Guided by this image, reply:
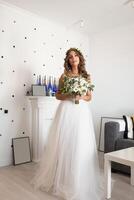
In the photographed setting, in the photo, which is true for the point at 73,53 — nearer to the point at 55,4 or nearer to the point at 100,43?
the point at 55,4

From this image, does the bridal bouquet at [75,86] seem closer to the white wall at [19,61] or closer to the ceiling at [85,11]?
the white wall at [19,61]

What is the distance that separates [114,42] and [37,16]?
167cm

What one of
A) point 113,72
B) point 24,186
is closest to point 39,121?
point 24,186

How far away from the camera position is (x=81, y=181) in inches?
94.3

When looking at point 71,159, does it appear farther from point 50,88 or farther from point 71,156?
point 50,88

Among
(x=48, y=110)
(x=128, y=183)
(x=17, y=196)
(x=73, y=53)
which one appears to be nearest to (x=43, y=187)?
(x=17, y=196)

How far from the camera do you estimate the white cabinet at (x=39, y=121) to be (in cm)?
364

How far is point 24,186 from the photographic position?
8.73ft

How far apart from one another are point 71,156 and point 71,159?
0.03 meters

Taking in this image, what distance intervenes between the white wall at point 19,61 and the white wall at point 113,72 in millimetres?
1118

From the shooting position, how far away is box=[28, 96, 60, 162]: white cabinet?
364 centimetres

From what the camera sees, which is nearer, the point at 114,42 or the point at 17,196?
the point at 17,196

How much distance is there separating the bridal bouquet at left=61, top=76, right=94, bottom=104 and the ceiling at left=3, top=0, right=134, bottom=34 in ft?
4.62

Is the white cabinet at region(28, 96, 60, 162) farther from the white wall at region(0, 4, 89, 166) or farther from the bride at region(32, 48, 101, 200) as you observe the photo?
the bride at region(32, 48, 101, 200)
